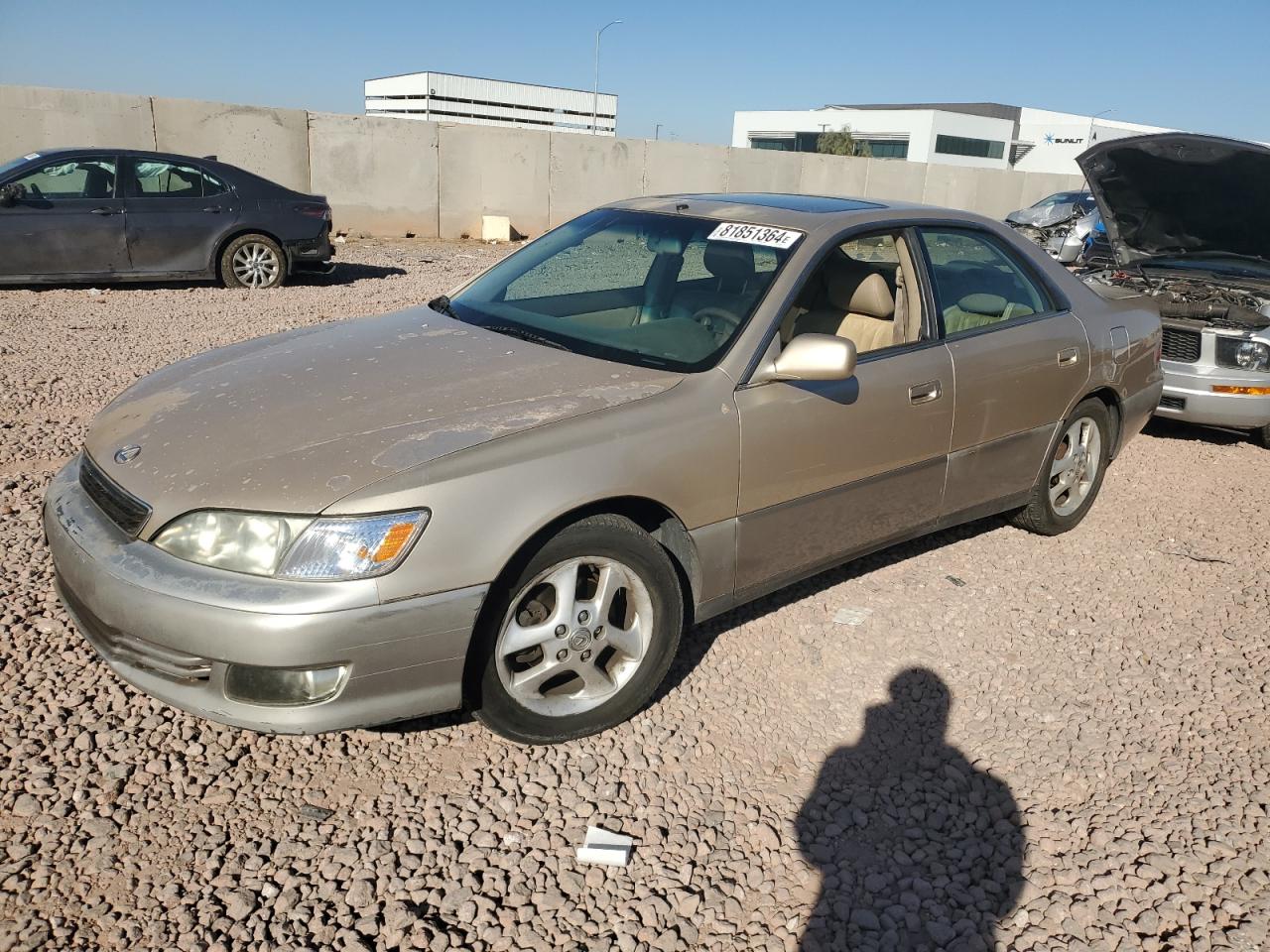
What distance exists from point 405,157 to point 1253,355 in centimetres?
1576

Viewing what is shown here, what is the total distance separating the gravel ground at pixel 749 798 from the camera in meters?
2.43

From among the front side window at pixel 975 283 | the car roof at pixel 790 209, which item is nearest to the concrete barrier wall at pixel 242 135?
the car roof at pixel 790 209

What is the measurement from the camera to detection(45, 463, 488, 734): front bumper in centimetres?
252

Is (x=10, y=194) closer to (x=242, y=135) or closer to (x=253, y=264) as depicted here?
(x=253, y=264)

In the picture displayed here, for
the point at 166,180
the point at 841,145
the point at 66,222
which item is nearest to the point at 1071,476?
the point at 166,180

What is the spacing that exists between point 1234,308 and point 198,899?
7.09 metres

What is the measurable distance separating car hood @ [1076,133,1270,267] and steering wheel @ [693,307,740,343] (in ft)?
14.6

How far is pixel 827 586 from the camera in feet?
14.3

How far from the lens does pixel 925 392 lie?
3.89m

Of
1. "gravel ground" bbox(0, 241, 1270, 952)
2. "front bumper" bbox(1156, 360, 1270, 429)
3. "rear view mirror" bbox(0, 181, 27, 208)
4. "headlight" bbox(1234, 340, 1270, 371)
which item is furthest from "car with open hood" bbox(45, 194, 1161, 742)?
"rear view mirror" bbox(0, 181, 27, 208)

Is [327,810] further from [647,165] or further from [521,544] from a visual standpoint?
[647,165]

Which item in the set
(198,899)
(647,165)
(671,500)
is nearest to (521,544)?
(671,500)

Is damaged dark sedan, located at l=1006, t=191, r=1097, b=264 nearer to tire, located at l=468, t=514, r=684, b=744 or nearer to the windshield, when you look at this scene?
the windshield

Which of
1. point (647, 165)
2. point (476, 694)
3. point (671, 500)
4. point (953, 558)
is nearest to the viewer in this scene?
point (476, 694)
